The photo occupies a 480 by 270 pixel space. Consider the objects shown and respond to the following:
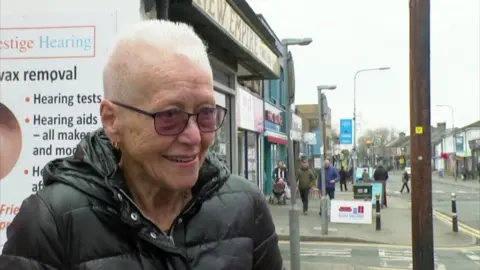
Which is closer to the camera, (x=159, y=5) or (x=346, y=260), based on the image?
(x=159, y=5)

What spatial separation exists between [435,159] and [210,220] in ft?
312

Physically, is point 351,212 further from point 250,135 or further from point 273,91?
point 273,91

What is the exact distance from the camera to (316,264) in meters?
9.23

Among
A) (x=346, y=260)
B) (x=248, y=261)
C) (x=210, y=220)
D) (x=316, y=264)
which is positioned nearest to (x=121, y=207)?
(x=210, y=220)

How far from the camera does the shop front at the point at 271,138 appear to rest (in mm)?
22172

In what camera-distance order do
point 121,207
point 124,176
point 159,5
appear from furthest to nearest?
point 159,5 < point 124,176 < point 121,207

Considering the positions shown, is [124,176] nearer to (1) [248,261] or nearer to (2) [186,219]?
(2) [186,219]

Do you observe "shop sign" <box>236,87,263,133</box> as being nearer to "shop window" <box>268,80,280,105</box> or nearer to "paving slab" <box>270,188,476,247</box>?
"paving slab" <box>270,188,476,247</box>

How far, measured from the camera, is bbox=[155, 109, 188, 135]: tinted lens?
140 cm

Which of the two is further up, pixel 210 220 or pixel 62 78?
pixel 62 78

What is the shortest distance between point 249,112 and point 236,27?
1186 cm

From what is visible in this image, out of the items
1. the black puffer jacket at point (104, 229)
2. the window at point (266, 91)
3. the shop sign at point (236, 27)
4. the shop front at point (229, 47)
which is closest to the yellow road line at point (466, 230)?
the window at point (266, 91)

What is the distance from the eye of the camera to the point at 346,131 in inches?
781

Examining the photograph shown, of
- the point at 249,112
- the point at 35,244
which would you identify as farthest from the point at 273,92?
the point at 35,244
